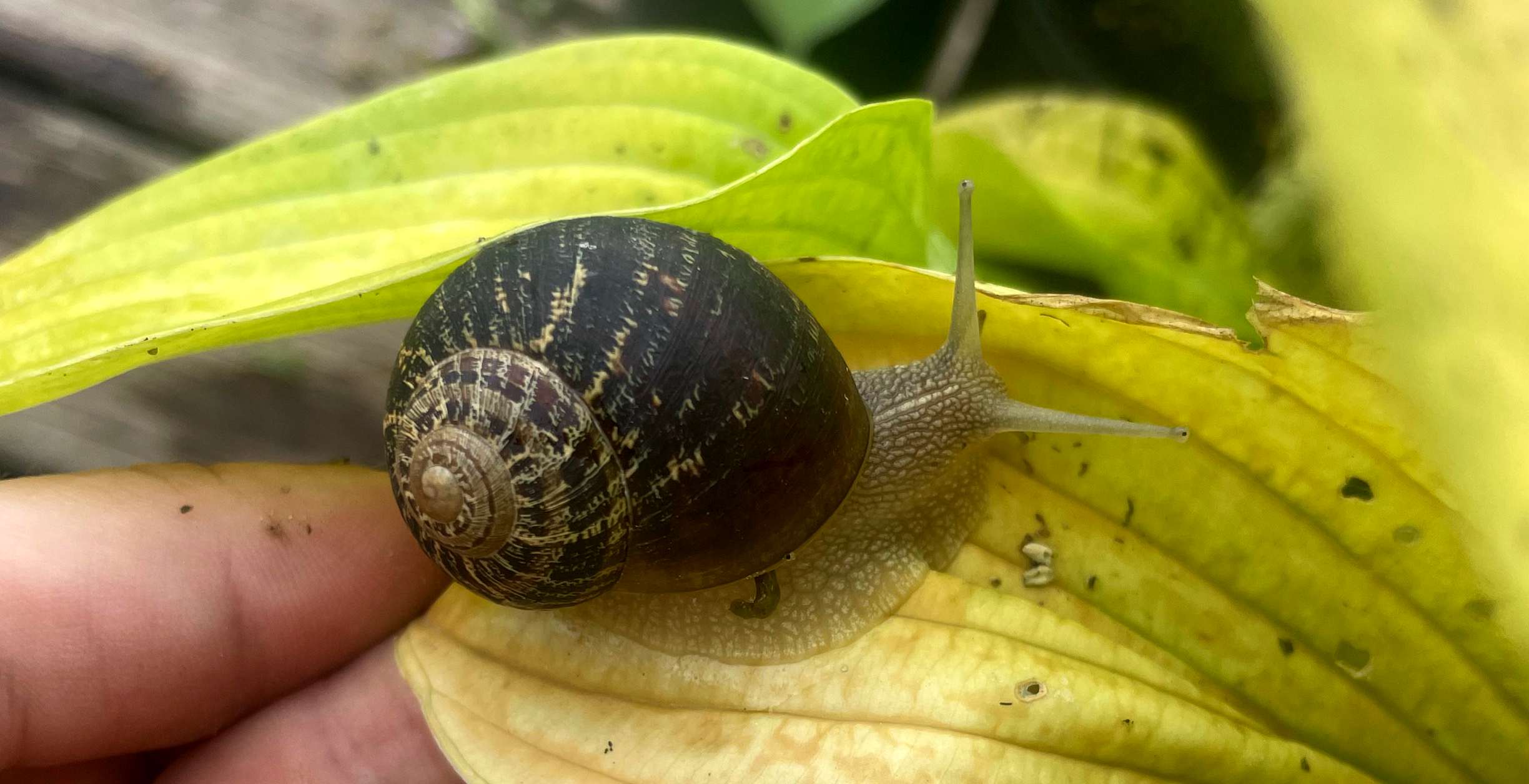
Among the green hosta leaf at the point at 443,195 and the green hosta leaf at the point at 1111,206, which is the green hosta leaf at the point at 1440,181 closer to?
the green hosta leaf at the point at 443,195

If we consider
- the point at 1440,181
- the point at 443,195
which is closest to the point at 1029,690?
the point at 1440,181

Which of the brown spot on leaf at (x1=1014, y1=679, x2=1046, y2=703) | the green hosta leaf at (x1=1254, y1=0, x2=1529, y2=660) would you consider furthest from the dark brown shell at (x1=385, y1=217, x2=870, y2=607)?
the green hosta leaf at (x1=1254, y1=0, x2=1529, y2=660)

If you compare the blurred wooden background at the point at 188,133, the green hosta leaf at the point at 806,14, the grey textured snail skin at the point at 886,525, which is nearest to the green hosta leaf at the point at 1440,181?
the grey textured snail skin at the point at 886,525

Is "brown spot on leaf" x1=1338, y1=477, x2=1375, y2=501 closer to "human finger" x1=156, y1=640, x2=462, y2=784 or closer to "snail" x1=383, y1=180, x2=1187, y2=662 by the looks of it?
"snail" x1=383, y1=180, x2=1187, y2=662

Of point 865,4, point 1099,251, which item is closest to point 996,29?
point 865,4

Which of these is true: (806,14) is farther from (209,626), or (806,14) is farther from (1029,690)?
(209,626)

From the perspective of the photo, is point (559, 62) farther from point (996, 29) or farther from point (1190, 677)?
point (1190, 677)
